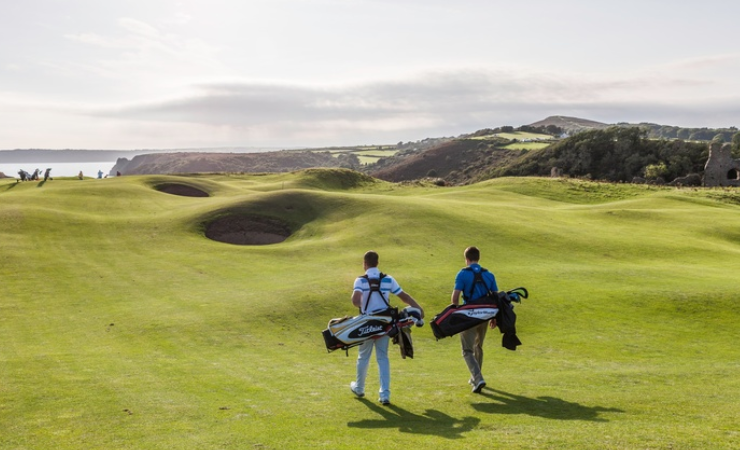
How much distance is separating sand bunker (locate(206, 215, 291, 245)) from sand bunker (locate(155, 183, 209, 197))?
65.1ft

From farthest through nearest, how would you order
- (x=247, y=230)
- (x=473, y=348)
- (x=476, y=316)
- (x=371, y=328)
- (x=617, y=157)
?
(x=617, y=157) → (x=247, y=230) → (x=473, y=348) → (x=476, y=316) → (x=371, y=328)

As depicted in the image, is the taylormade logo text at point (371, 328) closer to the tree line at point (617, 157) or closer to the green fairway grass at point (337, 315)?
the green fairway grass at point (337, 315)

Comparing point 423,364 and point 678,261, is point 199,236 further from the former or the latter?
point 678,261

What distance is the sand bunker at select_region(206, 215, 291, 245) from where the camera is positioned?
40.2 meters

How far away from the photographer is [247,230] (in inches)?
1635

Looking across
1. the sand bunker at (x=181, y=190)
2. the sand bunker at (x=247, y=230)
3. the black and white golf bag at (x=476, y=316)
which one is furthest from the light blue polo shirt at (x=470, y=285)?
the sand bunker at (x=181, y=190)

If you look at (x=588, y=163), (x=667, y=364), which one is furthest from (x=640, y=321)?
(x=588, y=163)

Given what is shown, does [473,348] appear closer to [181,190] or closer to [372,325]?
[372,325]

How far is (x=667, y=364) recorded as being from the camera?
16.3m

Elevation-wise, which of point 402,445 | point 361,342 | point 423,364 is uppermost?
point 361,342

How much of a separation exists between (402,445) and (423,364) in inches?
298

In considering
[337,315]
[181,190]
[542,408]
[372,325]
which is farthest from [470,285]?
[181,190]

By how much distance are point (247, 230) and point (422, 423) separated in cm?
3231

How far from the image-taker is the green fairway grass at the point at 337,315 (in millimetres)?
10680
